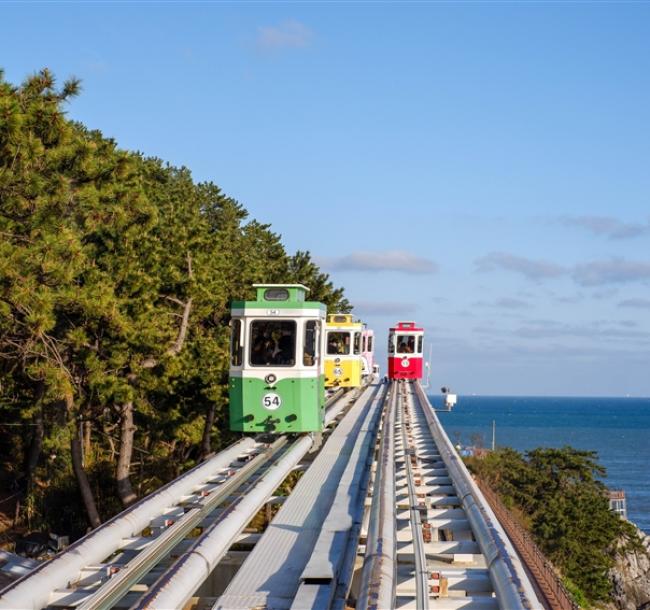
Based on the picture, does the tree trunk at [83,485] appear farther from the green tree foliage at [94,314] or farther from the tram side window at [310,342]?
the tram side window at [310,342]

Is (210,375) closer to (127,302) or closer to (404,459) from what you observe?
(127,302)

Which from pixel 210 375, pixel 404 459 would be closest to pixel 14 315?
pixel 404 459

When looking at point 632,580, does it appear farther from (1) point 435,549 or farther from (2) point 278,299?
(1) point 435,549

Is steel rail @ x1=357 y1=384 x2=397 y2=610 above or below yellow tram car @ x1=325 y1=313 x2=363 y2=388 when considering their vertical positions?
below

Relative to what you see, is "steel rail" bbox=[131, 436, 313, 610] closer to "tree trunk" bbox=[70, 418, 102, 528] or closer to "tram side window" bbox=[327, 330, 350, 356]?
"tree trunk" bbox=[70, 418, 102, 528]

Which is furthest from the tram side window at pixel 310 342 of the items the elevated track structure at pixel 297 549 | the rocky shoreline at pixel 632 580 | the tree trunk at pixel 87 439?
the rocky shoreline at pixel 632 580

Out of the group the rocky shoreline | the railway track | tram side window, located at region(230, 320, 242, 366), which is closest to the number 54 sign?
tram side window, located at region(230, 320, 242, 366)

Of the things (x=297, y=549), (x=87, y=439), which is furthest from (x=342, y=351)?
(x=297, y=549)
